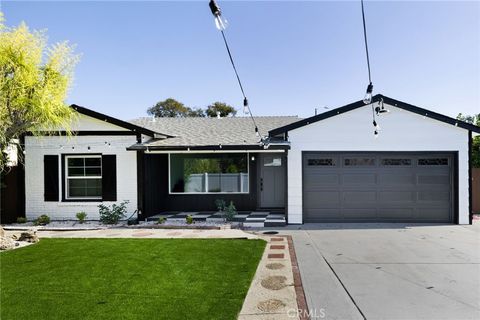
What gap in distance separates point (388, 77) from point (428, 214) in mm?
4787

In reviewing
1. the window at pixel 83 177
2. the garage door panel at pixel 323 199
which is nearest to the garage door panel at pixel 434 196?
the garage door panel at pixel 323 199

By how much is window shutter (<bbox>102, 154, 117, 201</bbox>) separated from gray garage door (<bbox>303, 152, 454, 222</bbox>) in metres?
6.41

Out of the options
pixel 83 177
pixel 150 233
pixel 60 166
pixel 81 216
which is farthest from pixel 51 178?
pixel 150 233

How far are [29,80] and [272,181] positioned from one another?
8382mm

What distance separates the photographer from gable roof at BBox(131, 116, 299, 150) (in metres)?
10.8

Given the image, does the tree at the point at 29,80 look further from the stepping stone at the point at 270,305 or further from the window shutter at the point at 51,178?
the stepping stone at the point at 270,305

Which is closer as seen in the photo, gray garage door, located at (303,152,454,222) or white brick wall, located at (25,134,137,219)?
gray garage door, located at (303,152,454,222)

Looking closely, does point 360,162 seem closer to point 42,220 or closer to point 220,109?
point 42,220

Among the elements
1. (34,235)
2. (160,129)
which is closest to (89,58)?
(160,129)

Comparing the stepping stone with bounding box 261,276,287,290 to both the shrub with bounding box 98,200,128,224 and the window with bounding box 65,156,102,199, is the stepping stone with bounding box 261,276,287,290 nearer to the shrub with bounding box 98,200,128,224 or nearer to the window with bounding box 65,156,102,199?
the shrub with bounding box 98,200,128,224

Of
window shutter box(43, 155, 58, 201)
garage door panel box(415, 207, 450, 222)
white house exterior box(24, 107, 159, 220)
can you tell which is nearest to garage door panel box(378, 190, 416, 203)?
garage door panel box(415, 207, 450, 222)

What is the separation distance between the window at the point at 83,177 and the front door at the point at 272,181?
19.5ft

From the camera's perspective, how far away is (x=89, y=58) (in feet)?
32.7

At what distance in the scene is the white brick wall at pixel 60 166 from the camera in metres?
10.9
